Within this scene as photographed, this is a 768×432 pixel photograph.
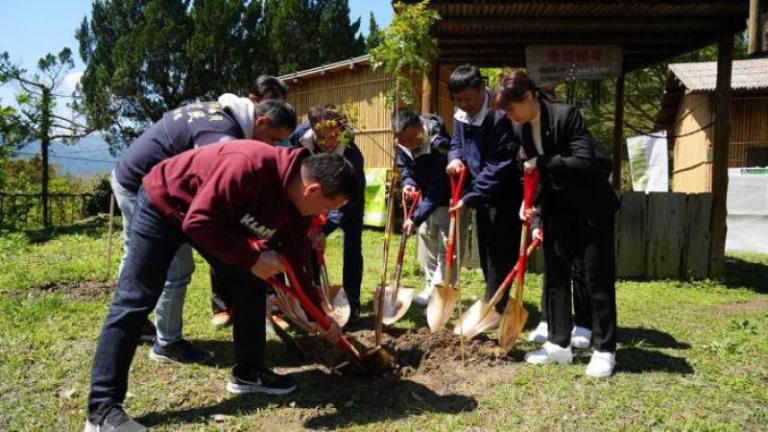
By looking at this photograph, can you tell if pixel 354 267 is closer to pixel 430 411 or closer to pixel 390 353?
pixel 390 353

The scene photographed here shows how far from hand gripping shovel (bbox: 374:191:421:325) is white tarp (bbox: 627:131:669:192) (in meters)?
9.48

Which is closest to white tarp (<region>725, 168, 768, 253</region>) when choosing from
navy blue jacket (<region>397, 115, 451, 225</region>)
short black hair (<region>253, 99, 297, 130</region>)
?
navy blue jacket (<region>397, 115, 451, 225</region>)

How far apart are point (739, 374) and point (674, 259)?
12.0ft

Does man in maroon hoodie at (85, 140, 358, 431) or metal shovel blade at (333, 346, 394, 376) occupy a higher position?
man in maroon hoodie at (85, 140, 358, 431)

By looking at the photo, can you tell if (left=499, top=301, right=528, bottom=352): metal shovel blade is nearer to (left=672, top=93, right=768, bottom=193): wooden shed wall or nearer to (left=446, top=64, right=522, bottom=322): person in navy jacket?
(left=446, top=64, right=522, bottom=322): person in navy jacket

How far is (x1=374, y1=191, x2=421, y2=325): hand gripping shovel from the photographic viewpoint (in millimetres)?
4445

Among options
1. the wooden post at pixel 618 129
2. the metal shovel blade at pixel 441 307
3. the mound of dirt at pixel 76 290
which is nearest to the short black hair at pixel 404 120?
the metal shovel blade at pixel 441 307

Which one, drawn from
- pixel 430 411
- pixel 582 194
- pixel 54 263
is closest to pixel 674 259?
pixel 582 194

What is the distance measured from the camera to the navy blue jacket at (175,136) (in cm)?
329

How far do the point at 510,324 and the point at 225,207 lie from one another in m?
2.02

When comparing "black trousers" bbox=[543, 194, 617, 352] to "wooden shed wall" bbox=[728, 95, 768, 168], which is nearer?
"black trousers" bbox=[543, 194, 617, 352]

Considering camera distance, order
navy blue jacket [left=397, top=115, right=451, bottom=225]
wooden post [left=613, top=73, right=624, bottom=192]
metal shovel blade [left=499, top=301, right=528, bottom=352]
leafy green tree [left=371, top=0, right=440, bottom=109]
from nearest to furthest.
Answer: metal shovel blade [left=499, top=301, right=528, bottom=352] < leafy green tree [left=371, top=0, right=440, bottom=109] < navy blue jacket [left=397, top=115, right=451, bottom=225] < wooden post [left=613, top=73, right=624, bottom=192]

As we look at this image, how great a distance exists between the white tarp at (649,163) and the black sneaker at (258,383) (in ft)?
36.7

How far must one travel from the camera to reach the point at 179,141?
3354mm
